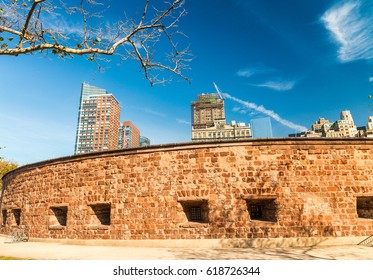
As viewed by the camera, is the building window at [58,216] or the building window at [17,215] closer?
the building window at [58,216]

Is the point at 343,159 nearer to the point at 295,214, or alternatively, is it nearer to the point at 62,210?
the point at 295,214

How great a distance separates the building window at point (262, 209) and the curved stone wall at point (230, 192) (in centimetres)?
3

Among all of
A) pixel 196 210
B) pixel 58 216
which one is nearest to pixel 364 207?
pixel 196 210

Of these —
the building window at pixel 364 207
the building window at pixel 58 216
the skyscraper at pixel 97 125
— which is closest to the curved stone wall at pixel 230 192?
the building window at pixel 364 207

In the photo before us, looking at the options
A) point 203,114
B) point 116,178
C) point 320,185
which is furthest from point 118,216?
point 203,114

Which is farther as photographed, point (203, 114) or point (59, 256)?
point (203, 114)

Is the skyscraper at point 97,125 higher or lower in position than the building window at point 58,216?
higher

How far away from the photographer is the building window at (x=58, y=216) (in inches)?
428

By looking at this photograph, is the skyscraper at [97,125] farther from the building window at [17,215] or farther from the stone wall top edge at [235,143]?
the stone wall top edge at [235,143]

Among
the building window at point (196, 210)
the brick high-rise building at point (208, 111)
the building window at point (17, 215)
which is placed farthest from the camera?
the brick high-rise building at point (208, 111)

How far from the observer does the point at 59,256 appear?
6949 mm

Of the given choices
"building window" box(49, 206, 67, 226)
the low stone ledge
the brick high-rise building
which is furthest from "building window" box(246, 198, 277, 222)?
the brick high-rise building

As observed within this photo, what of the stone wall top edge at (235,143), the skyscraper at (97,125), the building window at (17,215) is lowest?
the building window at (17,215)
